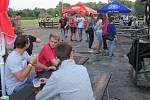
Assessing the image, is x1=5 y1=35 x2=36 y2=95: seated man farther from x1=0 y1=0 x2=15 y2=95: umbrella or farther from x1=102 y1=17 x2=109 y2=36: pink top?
x1=102 y1=17 x2=109 y2=36: pink top

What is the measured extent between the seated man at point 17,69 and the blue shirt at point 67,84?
72.6 inches

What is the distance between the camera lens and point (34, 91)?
4.85 m

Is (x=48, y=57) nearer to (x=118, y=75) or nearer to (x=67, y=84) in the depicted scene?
(x=67, y=84)

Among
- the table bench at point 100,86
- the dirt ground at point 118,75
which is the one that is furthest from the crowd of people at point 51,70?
the dirt ground at point 118,75

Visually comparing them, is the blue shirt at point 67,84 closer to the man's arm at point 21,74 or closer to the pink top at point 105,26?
the man's arm at point 21,74

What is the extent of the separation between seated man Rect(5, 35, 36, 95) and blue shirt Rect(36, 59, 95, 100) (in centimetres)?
→ 184

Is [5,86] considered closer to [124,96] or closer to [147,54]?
[124,96]

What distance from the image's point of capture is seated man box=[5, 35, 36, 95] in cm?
557

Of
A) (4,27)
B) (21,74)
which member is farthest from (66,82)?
(4,27)

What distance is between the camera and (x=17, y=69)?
5.57 metres

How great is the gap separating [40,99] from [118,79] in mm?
6172

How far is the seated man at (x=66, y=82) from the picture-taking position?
3.61m

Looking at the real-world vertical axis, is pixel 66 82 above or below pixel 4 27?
below

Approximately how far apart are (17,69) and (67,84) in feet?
6.95
